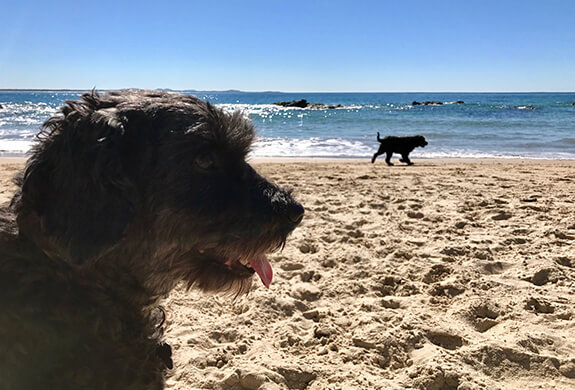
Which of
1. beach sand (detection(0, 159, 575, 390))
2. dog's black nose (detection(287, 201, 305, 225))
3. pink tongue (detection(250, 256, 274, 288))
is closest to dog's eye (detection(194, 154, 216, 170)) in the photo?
dog's black nose (detection(287, 201, 305, 225))

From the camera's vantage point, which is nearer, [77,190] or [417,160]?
[77,190]

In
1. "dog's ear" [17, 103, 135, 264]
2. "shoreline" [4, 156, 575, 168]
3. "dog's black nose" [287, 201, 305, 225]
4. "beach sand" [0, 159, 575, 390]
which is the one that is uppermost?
"dog's ear" [17, 103, 135, 264]

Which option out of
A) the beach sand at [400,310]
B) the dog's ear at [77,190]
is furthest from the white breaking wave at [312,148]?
the dog's ear at [77,190]

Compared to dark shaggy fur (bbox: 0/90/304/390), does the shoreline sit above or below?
below

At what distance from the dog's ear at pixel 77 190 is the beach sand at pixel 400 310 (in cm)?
165

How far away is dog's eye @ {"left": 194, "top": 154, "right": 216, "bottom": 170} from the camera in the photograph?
216 cm

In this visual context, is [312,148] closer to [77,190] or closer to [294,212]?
[294,212]

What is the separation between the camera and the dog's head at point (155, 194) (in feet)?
5.85

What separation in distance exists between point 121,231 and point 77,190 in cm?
24

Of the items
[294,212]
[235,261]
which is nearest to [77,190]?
[235,261]

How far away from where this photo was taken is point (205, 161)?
2193mm

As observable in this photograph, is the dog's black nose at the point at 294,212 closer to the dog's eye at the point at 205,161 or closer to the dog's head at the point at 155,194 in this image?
the dog's head at the point at 155,194

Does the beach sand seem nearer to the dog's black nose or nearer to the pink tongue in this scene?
the pink tongue

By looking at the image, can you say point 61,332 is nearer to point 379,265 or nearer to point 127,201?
point 127,201
